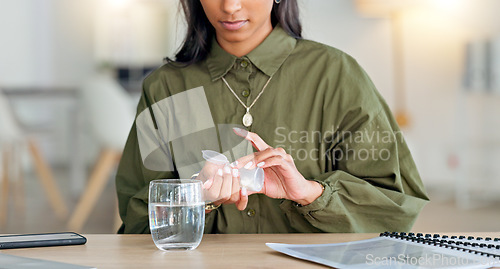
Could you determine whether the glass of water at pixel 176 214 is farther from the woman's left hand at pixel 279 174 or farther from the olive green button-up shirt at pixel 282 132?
the olive green button-up shirt at pixel 282 132

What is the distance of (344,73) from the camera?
4.10ft

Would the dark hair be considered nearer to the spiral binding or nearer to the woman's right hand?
the woman's right hand

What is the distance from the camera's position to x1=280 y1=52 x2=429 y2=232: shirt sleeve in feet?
3.59

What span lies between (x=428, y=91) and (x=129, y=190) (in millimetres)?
4159

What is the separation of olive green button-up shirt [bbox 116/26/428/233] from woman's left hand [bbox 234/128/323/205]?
0.31 feet

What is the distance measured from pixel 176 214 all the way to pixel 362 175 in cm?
48

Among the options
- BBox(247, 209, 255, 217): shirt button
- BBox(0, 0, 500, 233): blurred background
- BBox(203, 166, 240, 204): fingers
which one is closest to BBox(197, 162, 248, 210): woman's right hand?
BBox(203, 166, 240, 204): fingers

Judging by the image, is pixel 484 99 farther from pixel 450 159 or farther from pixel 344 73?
pixel 344 73

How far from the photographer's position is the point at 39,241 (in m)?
0.86

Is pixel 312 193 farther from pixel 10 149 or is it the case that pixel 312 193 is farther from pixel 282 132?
pixel 10 149

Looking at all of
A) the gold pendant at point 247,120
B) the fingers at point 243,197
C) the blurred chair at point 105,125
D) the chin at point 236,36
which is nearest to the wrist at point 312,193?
the fingers at point 243,197

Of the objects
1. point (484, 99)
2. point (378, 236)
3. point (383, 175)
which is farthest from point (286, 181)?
point (484, 99)

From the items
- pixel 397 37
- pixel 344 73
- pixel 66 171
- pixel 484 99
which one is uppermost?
pixel 344 73

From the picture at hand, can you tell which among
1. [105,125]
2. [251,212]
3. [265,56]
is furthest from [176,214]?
[105,125]
